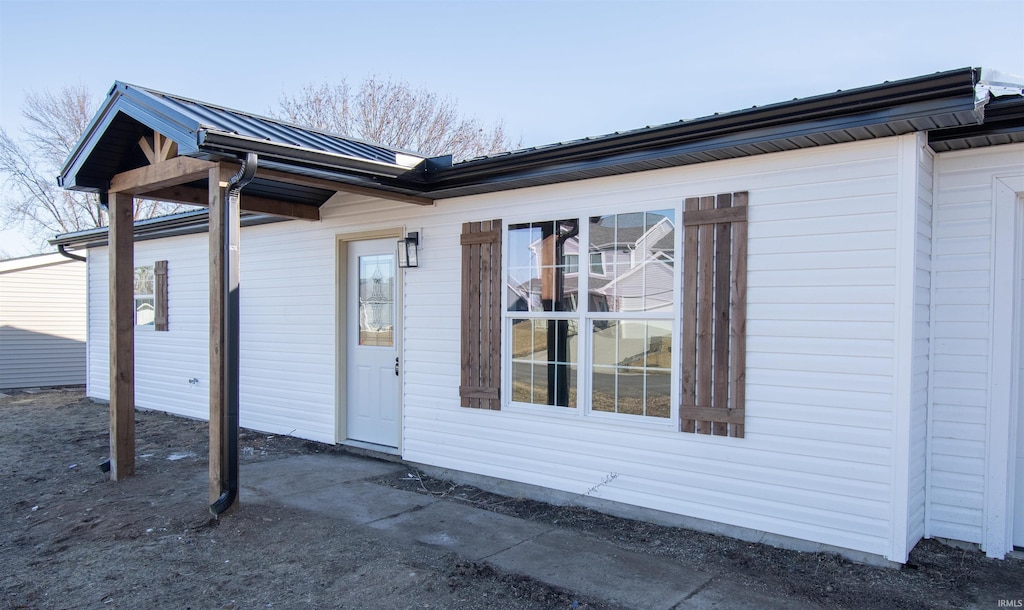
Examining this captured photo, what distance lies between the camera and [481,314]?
222 inches

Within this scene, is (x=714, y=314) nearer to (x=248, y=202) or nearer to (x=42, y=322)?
(x=248, y=202)

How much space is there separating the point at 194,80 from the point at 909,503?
23018 mm

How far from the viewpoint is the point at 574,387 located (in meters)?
5.10

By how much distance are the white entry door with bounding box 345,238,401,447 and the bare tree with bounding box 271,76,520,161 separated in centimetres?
1340

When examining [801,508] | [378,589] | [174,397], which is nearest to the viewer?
[378,589]

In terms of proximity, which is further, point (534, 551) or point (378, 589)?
point (534, 551)

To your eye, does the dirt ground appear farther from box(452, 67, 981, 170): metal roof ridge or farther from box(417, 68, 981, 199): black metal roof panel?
box(452, 67, 981, 170): metal roof ridge

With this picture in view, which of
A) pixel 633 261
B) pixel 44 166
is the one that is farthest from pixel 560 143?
pixel 44 166

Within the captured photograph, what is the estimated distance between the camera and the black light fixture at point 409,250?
6.13 meters

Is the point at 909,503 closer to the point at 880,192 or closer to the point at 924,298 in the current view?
the point at 924,298

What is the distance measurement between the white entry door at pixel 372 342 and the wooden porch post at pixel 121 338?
208 centimetres

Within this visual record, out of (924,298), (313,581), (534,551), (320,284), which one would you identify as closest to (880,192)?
(924,298)

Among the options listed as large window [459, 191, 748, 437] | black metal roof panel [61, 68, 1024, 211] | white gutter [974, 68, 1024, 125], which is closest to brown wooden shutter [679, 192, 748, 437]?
large window [459, 191, 748, 437]

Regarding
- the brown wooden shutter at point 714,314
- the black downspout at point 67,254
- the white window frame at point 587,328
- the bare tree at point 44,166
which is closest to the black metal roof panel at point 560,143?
the white window frame at point 587,328
